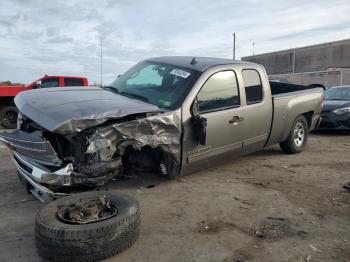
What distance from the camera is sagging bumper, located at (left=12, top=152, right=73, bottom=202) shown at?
12.9 feet

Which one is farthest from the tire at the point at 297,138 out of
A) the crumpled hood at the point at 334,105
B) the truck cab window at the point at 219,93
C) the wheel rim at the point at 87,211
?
the wheel rim at the point at 87,211

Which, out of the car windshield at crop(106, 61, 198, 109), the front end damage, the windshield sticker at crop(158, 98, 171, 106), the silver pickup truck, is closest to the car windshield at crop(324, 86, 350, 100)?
the silver pickup truck

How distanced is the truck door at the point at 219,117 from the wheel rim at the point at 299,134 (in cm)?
215

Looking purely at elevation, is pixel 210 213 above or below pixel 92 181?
A: below

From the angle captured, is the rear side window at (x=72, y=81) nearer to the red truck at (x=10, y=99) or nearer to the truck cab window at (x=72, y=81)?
the truck cab window at (x=72, y=81)

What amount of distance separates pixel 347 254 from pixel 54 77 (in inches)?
501

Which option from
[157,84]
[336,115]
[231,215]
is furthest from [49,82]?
[231,215]

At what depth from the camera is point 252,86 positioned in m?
6.23

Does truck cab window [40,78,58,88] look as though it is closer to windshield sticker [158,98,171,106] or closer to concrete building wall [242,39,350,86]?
windshield sticker [158,98,171,106]

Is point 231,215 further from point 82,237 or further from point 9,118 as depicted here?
point 9,118

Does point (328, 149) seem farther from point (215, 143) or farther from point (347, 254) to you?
point (347, 254)

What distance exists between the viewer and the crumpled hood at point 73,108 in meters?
3.94

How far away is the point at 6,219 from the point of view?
13.8 ft

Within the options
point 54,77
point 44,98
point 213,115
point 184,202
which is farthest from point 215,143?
point 54,77
